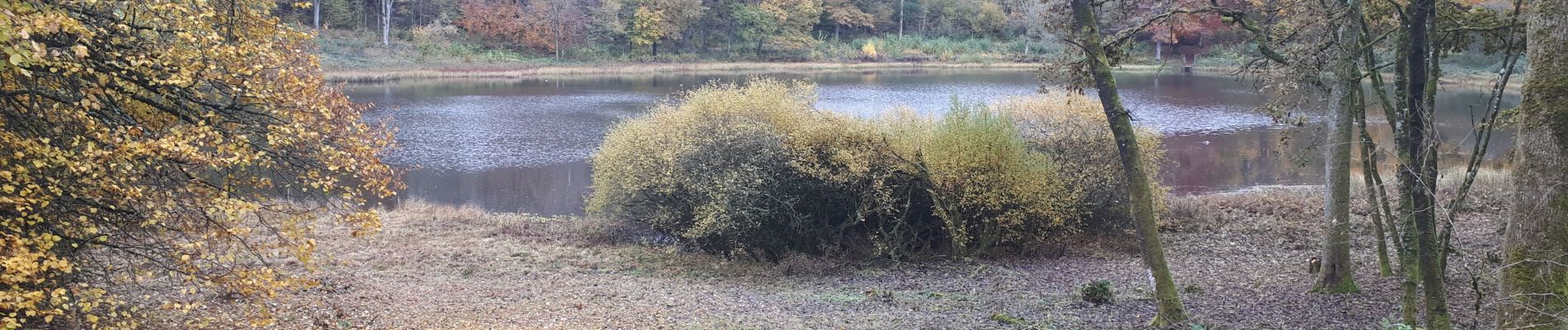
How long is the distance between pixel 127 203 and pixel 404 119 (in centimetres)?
2967

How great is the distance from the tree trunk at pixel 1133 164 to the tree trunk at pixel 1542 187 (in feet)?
11.1

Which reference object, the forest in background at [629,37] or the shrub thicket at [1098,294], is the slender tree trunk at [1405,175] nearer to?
the shrub thicket at [1098,294]

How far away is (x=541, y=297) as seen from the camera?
456 inches

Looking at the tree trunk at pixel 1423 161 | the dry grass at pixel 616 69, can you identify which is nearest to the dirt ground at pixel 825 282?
the tree trunk at pixel 1423 161

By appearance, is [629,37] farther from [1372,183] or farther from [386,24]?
[1372,183]

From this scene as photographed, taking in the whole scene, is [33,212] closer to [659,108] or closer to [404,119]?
[659,108]

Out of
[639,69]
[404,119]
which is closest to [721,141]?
[404,119]

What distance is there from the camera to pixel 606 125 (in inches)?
1369

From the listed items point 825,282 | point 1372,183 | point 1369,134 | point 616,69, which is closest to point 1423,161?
point 1369,134

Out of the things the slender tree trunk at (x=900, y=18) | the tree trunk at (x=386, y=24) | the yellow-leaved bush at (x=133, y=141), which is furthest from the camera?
the slender tree trunk at (x=900, y=18)

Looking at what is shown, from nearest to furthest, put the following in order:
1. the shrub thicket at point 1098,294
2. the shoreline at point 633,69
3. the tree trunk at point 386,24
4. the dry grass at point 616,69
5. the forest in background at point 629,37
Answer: the shrub thicket at point 1098,294
the shoreline at point 633,69
the dry grass at point 616,69
the tree trunk at point 386,24
the forest in background at point 629,37

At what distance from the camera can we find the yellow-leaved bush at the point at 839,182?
14609 mm

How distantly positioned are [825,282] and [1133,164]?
5687mm

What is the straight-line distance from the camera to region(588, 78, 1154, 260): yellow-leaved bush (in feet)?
47.9
